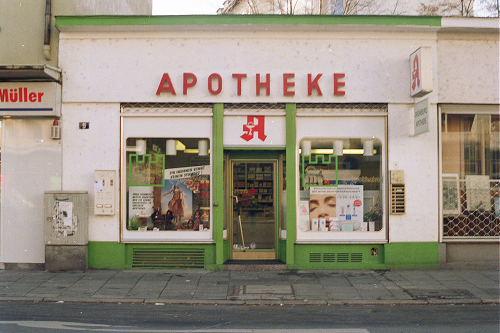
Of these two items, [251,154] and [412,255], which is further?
[251,154]

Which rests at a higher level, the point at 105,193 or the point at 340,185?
the point at 340,185

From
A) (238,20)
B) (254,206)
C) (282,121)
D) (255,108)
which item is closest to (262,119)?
(255,108)

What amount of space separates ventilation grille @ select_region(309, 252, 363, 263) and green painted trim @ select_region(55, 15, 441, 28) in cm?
512

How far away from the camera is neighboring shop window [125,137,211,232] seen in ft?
29.2

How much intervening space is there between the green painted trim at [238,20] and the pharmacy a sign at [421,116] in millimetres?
1884

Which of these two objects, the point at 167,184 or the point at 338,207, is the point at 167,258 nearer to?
the point at 167,184

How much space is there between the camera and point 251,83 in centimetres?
876

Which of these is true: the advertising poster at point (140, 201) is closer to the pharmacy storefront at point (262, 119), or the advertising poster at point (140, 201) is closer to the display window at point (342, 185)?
the pharmacy storefront at point (262, 119)

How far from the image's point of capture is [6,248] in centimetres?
880

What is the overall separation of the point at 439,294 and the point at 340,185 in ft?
10.1

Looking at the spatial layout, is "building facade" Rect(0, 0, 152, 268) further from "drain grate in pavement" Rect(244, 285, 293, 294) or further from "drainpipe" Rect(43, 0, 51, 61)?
"drain grate in pavement" Rect(244, 285, 293, 294)

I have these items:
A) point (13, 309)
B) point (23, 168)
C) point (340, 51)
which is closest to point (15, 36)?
point (23, 168)

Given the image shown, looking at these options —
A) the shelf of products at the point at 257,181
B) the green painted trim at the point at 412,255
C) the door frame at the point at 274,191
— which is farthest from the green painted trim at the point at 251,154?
the green painted trim at the point at 412,255

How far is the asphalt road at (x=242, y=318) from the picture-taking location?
5289 millimetres
